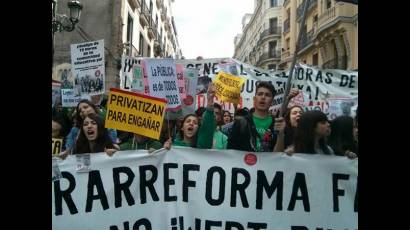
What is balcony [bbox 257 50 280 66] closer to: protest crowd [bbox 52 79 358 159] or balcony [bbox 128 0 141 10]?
balcony [bbox 128 0 141 10]

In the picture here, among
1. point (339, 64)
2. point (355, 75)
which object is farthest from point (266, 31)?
point (355, 75)

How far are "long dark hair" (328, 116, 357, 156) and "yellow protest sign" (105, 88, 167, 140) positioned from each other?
1.44 m

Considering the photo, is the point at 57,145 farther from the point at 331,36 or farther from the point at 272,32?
the point at 272,32

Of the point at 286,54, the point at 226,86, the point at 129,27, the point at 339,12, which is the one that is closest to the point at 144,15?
the point at 129,27

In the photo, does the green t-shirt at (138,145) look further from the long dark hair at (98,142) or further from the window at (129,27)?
the window at (129,27)

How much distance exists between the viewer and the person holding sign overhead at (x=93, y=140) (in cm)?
344

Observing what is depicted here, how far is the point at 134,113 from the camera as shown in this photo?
3.46 meters

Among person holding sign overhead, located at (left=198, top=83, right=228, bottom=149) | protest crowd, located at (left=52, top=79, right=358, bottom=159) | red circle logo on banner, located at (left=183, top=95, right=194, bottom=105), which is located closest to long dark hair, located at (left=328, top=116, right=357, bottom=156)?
protest crowd, located at (left=52, top=79, right=358, bottom=159)

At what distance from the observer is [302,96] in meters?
4.79

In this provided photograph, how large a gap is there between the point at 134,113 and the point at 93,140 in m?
0.38

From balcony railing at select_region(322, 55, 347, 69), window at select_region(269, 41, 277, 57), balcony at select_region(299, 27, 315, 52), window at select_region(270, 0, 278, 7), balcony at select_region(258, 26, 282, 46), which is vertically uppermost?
window at select_region(270, 0, 278, 7)

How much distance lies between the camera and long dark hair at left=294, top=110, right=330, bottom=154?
3.66 m

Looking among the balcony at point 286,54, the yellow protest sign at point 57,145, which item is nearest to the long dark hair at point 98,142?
the yellow protest sign at point 57,145

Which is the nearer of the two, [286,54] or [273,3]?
[286,54]
